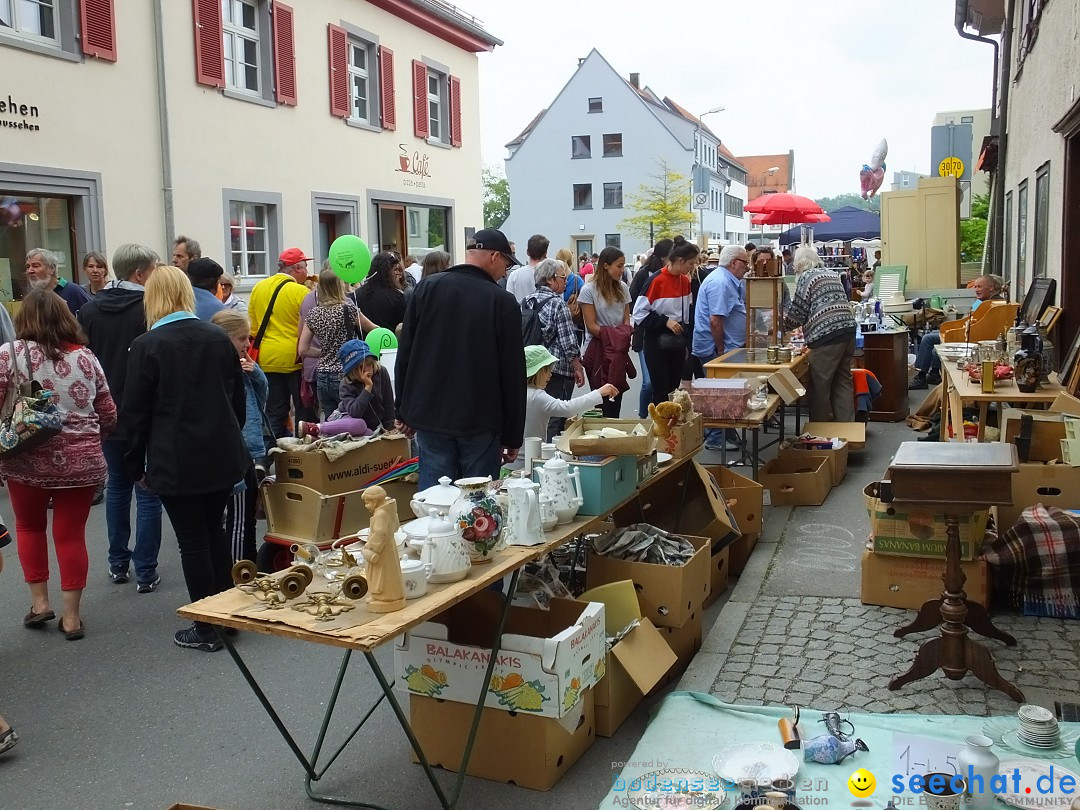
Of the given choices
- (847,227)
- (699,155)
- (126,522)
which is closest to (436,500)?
(126,522)

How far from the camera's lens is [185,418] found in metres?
4.82

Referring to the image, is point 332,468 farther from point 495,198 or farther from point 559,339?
point 495,198

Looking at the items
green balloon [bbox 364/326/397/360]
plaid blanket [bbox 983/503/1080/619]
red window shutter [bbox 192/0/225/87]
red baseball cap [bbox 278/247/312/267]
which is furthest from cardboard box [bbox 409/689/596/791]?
red window shutter [bbox 192/0/225/87]

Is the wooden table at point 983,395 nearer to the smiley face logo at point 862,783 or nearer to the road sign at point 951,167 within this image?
the smiley face logo at point 862,783

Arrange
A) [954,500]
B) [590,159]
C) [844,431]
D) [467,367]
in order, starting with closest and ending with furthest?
[954,500] < [467,367] < [844,431] < [590,159]

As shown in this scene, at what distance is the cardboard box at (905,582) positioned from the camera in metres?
4.83

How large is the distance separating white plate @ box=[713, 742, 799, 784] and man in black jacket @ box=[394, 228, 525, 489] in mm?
1838

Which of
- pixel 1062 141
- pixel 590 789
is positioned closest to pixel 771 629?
pixel 590 789

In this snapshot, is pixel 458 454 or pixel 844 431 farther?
pixel 844 431

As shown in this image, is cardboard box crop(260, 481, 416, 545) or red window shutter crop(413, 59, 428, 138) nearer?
cardboard box crop(260, 481, 416, 545)

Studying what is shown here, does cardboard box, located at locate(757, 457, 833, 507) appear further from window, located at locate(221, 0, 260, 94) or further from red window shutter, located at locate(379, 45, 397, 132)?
red window shutter, located at locate(379, 45, 397, 132)

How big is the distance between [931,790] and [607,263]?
6219 millimetres

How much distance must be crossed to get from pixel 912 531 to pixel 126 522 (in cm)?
431

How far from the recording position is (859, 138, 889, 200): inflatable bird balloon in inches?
1136
